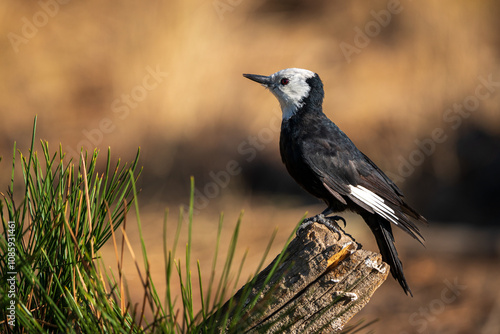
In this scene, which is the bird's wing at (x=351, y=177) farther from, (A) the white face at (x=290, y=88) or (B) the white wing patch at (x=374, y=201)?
(A) the white face at (x=290, y=88)

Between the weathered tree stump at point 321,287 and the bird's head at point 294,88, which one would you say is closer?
the weathered tree stump at point 321,287

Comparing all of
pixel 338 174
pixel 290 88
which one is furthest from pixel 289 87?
pixel 338 174

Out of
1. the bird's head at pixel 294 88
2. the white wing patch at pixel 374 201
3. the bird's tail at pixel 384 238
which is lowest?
the bird's tail at pixel 384 238

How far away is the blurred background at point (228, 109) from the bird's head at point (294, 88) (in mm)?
1556

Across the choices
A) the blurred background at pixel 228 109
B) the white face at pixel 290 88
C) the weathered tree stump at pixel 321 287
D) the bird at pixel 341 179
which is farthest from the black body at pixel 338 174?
the blurred background at pixel 228 109

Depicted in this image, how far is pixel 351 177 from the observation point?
6.84 feet

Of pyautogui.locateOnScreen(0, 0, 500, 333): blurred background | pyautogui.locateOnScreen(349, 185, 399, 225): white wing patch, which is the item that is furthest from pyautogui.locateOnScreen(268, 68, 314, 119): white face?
pyautogui.locateOnScreen(0, 0, 500, 333): blurred background

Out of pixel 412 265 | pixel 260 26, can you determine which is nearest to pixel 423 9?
pixel 260 26

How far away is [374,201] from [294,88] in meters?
0.66

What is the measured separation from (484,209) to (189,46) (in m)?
2.54

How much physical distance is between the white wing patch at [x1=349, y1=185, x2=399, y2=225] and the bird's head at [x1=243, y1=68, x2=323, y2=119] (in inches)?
17.9

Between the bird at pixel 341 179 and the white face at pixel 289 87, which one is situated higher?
the white face at pixel 289 87

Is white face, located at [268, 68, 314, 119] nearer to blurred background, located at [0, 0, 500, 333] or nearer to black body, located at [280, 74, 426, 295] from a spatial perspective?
black body, located at [280, 74, 426, 295]

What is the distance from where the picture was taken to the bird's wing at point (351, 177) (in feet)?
6.53
